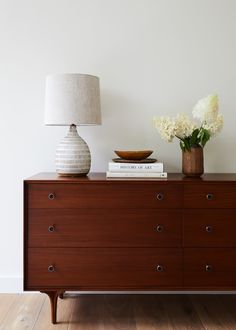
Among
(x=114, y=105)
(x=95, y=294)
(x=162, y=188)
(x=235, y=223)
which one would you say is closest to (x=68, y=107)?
(x=114, y=105)

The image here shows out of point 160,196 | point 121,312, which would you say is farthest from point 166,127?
point 121,312

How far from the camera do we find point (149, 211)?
186 centimetres

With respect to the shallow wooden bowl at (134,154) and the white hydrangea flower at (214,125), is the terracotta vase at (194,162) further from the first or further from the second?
the shallow wooden bowl at (134,154)

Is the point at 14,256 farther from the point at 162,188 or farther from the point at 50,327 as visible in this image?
the point at 162,188

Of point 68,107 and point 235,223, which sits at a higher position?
point 68,107

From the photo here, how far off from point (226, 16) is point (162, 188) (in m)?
1.22

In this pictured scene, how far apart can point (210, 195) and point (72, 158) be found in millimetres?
749

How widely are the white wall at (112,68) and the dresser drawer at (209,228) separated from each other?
0.51 meters

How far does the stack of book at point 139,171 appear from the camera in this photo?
6.36 ft

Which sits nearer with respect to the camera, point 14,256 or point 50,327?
point 50,327

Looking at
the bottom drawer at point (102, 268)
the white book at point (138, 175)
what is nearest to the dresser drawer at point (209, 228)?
the bottom drawer at point (102, 268)

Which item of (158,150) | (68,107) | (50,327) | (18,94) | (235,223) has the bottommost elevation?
(50,327)

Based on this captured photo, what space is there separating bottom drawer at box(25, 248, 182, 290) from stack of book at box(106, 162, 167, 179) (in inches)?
15.2

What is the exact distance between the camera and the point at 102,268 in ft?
6.15
